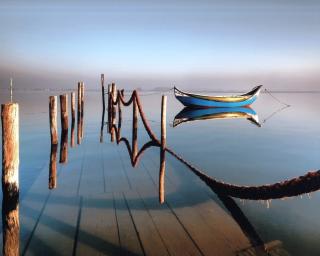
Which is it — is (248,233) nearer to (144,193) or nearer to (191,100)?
(144,193)

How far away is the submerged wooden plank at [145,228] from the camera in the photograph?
195 inches

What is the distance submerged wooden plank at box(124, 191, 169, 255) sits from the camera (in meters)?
4.95

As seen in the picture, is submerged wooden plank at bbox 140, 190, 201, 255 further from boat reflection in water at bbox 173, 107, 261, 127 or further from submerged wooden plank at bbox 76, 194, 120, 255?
boat reflection in water at bbox 173, 107, 261, 127

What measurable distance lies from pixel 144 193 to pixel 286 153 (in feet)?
34.8

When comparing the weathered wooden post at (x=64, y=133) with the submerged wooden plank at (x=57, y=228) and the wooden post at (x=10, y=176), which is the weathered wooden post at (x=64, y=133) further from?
the wooden post at (x=10, y=176)

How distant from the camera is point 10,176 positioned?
4422mm

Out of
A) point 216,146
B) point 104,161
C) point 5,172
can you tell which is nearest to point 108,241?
point 5,172

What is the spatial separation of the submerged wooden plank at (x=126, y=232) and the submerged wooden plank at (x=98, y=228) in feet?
→ 0.31

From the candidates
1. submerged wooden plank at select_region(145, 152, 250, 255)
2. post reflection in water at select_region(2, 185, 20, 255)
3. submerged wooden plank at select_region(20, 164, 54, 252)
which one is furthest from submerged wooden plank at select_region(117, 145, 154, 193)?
post reflection in water at select_region(2, 185, 20, 255)

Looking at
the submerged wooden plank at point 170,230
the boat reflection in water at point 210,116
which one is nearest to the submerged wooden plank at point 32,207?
the submerged wooden plank at point 170,230

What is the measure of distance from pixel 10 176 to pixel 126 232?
238 cm

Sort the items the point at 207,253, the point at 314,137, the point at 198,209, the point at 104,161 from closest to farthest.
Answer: the point at 207,253 → the point at 198,209 → the point at 104,161 → the point at 314,137

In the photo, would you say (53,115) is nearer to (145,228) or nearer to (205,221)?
(145,228)

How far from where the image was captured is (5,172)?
4.41 m
